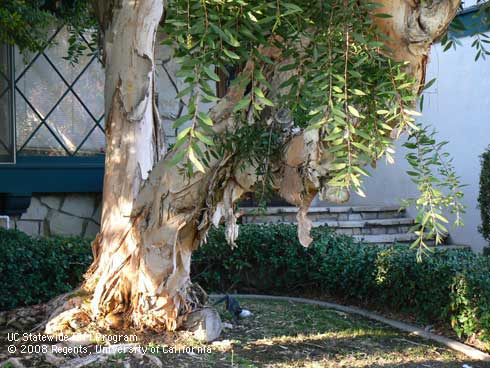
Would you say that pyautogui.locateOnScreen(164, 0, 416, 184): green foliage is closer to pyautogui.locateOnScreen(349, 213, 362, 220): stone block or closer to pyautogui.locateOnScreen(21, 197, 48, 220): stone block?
pyautogui.locateOnScreen(21, 197, 48, 220): stone block

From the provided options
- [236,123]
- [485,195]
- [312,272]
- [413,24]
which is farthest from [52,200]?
[413,24]

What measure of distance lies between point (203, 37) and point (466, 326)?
3.95 metres

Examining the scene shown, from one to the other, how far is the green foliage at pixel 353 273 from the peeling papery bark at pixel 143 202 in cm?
203

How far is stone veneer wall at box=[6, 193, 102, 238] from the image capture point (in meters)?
7.79

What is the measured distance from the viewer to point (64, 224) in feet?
26.3

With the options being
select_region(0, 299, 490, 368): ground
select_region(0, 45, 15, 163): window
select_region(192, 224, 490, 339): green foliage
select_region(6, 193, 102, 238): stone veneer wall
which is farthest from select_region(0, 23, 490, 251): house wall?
select_region(0, 299, 490, 368): ground

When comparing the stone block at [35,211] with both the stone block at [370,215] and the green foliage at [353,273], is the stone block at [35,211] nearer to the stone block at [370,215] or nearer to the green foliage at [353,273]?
the green foliage at [353,273]

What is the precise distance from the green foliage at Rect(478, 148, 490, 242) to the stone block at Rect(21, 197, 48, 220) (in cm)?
527

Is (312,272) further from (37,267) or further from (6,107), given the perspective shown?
(6,107)

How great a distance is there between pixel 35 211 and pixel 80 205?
1.79 feet

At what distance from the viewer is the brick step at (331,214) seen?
897 centimetres

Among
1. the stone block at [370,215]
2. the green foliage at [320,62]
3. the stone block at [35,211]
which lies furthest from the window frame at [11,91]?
the green foliage at [320,62]

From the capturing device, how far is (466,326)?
537 cm

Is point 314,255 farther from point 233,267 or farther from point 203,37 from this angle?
point 203,37
